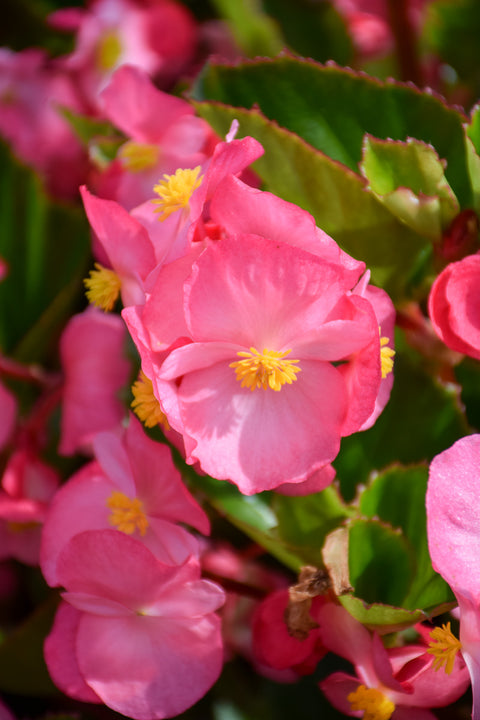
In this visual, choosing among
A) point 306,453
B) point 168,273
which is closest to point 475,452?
point 306,453

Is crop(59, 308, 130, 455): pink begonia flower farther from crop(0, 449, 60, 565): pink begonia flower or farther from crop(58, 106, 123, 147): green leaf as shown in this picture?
crop(58, 106, 123, 147): green leaf

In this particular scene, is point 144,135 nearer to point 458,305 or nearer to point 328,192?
point 328,192

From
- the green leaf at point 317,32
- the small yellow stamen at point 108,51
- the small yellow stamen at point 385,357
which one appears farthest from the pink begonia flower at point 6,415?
the green leaf at point 317,32

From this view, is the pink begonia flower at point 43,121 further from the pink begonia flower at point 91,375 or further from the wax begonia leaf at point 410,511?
the wax begonia leaf at point 410,511

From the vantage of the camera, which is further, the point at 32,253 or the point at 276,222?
the point at 32,253

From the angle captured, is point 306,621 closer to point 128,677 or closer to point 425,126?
point 128,677

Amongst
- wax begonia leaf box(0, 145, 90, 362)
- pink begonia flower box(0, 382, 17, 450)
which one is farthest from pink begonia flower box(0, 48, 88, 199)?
pink begonia flower box(0, 382, 17, 450)

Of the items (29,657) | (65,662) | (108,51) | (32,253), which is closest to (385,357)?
(65,662)
